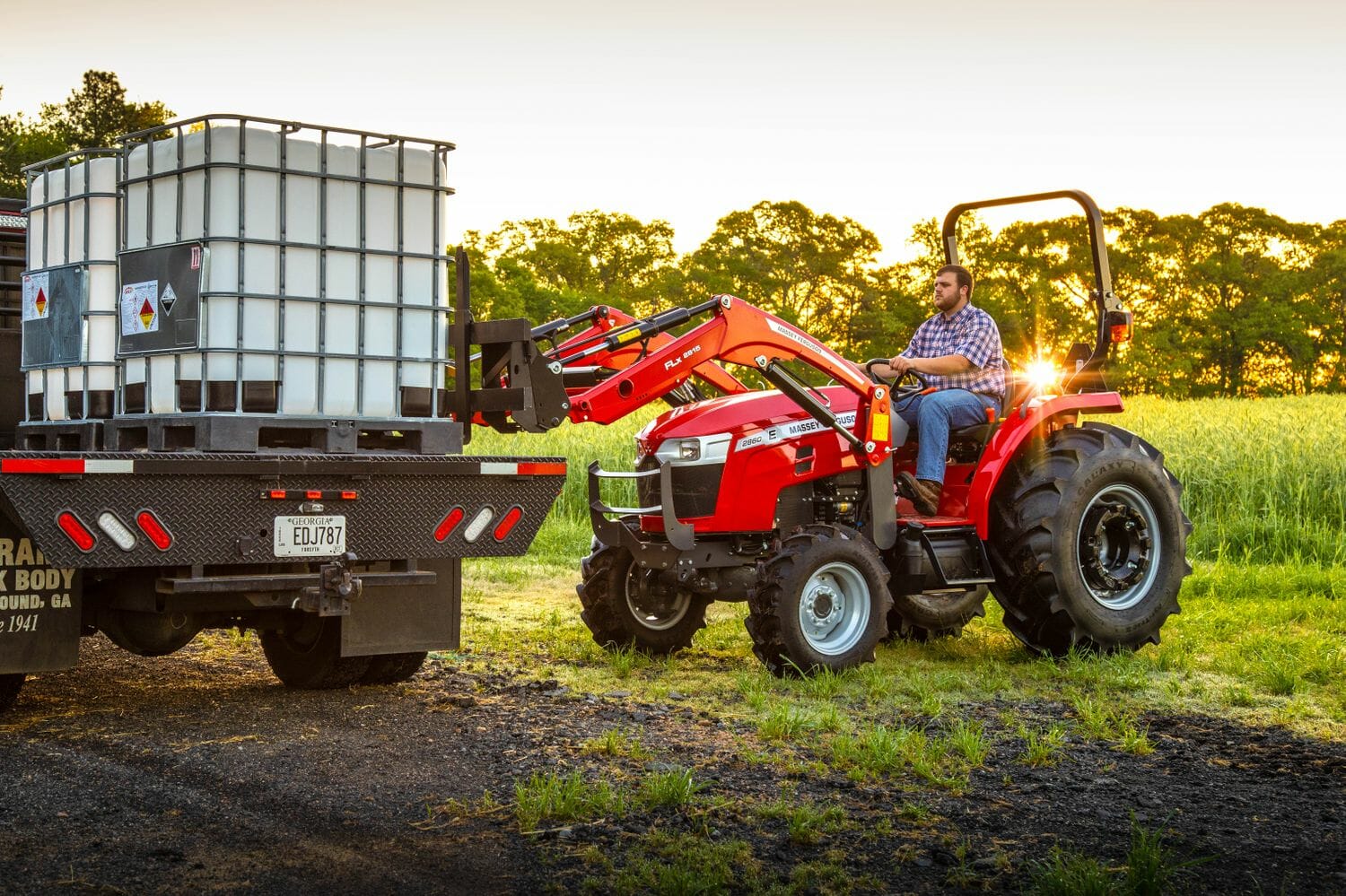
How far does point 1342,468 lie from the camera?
14328 mm

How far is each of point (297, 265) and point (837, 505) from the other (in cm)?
337

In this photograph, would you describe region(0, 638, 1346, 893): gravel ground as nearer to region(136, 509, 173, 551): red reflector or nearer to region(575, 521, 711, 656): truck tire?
region(136, 509, 173, 551): red reflector

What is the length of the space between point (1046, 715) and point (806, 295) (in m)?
40.8

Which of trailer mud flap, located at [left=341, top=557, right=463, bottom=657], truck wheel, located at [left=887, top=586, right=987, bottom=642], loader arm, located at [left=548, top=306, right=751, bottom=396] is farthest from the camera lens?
truck wheel, located at [left=887, top=586, right=987, bottom=642]

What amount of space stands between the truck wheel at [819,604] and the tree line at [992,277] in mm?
36779

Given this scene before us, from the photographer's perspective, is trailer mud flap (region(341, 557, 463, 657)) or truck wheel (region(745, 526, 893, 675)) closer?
trailer mud flap (region(341, 557, 463, 657))

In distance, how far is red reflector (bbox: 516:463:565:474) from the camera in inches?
276

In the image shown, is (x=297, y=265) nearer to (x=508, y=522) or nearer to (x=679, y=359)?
(x=508, y=522)

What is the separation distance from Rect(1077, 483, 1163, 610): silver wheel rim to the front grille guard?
7.67 feet

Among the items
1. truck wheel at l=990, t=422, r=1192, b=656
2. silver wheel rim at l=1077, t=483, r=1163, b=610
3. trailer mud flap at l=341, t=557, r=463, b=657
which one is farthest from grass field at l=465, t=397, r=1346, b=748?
trailer mud flap at l=341, t=557, r=463, b=657

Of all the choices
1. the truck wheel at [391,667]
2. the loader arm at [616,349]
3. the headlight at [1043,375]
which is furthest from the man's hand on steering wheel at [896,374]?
the truck wheel at [391,667]

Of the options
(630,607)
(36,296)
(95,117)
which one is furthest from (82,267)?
(95,117)

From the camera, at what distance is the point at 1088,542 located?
872cm

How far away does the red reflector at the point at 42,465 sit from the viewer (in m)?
5.65
